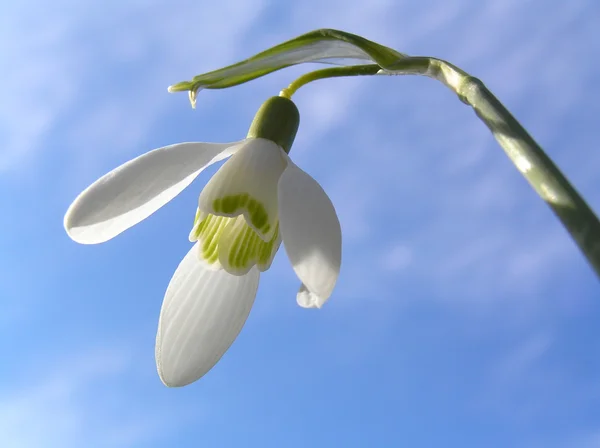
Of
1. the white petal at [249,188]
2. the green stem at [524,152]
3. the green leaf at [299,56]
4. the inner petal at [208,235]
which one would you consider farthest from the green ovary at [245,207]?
the green stem at [524,152]

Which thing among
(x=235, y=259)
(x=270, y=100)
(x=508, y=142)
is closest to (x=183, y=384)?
(x=235, y=259)

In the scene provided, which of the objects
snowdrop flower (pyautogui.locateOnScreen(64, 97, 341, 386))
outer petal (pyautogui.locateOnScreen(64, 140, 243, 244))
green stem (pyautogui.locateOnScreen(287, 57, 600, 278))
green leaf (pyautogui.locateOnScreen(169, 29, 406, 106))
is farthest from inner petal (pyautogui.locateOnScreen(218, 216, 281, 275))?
green stem (pyautogui.locateOnScreen(287, 57, 600, 278))

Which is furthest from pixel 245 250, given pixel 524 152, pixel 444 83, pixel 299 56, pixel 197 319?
pixel 524 152

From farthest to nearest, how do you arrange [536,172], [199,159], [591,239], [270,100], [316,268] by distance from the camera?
[270,100] < [199,159] < [316,268] < [536,172] < [591,239]

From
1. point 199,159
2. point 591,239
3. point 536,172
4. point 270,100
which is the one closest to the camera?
point 591,239

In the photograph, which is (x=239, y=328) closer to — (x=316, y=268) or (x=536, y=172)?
(x=316, y=268)

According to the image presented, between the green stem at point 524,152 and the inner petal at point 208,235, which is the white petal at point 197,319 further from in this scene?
the green stem at point 524,152

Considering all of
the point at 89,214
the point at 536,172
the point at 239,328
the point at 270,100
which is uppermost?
the point at 270,100
